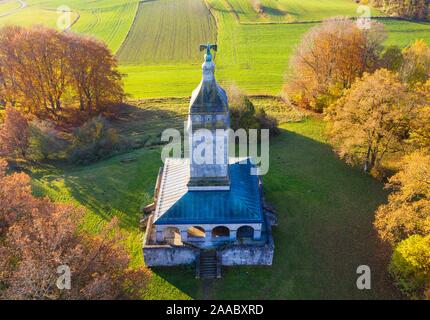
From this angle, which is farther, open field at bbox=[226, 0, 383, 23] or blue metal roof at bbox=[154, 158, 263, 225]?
open field at bbox=[226, 0, 383, 23]

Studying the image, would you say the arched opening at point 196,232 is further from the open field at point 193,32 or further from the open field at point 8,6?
the open field at point 8,6

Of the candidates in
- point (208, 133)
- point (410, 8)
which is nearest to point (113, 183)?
point (208, 133)

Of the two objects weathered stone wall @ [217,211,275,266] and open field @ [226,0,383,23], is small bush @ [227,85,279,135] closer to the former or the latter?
weathered stone wall @ [217,211,275,266]

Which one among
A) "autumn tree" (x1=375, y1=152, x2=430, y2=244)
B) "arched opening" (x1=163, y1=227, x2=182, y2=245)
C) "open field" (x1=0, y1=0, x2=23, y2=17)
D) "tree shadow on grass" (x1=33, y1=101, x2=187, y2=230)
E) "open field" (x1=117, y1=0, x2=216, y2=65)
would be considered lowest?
"arched opening" (x1=163, y1=227, x2=182, y2=245)

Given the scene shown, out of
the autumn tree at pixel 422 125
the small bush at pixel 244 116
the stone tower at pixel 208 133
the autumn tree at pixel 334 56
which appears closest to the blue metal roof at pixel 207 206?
the stone tower at pixel 208 133

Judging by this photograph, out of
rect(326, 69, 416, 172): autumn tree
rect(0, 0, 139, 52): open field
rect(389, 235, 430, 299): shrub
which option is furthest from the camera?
rect(0, 0, 139, 52): open field

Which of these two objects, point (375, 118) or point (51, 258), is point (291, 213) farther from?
point (51, 258)

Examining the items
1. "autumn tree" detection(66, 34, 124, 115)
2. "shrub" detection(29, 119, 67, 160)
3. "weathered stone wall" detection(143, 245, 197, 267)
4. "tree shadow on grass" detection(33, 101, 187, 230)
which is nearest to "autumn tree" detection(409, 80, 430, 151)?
"weathered stone wall" detection(143, 245, 197, 267)

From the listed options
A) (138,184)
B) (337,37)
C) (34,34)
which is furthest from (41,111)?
(337,37)
